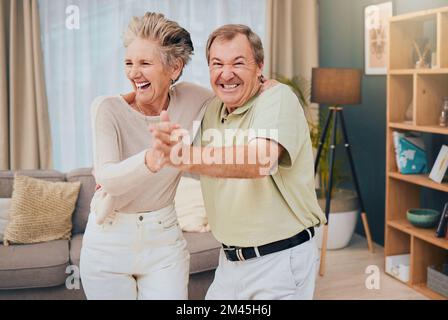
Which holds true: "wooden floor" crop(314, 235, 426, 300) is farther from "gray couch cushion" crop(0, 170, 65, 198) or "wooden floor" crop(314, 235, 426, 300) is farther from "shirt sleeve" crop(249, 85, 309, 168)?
"shirt sleeve" crop(249, 85, 309, 168)

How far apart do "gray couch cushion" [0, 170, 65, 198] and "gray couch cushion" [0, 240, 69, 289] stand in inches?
15.3

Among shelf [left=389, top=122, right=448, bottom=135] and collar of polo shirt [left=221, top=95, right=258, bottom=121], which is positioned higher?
collar of polo shirt [left=221, top=95, right=258, bottom=121]

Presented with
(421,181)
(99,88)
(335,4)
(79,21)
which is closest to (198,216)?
(421,181)

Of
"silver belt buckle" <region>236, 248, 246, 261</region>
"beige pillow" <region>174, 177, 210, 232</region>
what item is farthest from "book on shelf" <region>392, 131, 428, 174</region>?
"silver belt buckle" <region>236, 248, 246, 261</region>

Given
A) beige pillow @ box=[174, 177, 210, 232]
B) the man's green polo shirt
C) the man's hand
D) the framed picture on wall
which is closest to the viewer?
the man's hand

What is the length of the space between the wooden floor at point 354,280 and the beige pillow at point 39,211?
1.24m

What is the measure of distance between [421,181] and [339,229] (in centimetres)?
83

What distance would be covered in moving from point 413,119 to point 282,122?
1.98m

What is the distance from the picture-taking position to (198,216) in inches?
110

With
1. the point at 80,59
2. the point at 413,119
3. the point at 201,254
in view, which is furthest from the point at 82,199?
the point at 413,119

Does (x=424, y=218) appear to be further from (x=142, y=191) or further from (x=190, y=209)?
(x=142, y=191)

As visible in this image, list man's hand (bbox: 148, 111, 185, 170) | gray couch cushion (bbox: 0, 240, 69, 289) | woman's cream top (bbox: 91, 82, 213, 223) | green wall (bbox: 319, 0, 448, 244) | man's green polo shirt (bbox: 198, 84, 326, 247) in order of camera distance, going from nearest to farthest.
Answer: man's hand (bbox: 148, 111, 185, 170) → woman's cream top (bbox: 91, 82, 213, 223) → man's green polo shirt (bbox: 198, 84, 326, 247) → gray couch cushion (bbox: 0, 240, 69, 289) → green wall (bbox: 319, 0, 448, 244)

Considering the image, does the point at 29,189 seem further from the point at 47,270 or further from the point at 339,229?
the point at 339,229

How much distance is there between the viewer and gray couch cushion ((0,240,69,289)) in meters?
2.42
